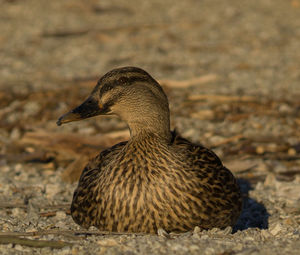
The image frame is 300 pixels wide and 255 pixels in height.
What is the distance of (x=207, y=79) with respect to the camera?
10.4 m

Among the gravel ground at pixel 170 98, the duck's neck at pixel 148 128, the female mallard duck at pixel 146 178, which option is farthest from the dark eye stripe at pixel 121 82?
the gravel ground at pixel 170 98

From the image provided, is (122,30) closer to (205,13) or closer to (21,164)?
(205,13)

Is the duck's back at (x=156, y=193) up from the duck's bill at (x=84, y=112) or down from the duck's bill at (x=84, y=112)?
down

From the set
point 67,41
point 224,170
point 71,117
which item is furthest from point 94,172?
point 67,41

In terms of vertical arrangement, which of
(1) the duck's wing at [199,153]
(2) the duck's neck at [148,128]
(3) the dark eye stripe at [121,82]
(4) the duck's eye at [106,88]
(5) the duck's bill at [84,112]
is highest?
(3) the dark eye stripe at [121,82]

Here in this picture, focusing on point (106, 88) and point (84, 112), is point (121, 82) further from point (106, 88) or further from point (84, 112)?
point (84, 112)

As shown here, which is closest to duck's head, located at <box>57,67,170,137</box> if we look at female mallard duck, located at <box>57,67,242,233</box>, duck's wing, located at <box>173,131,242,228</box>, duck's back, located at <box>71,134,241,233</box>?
female mallard duck, located at <box>57,67,242,233</box>

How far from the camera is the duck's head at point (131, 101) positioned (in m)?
5.04

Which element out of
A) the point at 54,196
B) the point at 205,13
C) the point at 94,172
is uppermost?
the point at 205,13

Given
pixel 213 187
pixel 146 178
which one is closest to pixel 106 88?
pixel 146 178

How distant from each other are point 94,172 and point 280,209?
1929mm

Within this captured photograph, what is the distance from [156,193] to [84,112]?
2.83ft

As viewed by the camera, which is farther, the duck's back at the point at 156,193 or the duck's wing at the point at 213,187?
the duck's wing at the point at 213,187

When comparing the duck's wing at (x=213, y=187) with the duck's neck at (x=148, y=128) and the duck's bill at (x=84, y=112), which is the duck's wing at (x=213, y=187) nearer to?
the duck's neck at (x=148, y=128)
